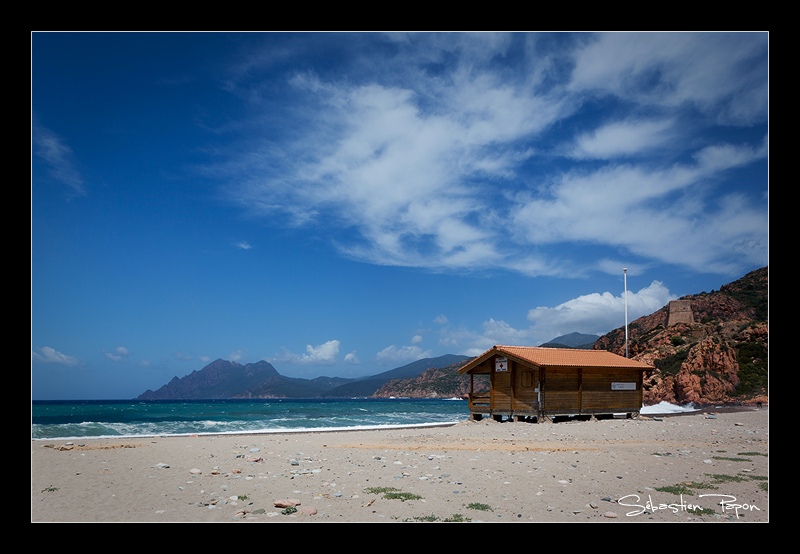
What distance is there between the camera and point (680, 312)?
222 ft

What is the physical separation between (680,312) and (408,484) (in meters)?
68.6

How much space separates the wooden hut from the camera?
24.8 meters

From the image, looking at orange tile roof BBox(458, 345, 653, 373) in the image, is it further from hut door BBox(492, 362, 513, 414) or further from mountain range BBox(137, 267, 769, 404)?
mountain range BBox(137, 267, 769, 404)

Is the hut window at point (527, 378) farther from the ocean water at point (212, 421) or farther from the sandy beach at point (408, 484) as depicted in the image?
the sandy beach at point (408, 484)

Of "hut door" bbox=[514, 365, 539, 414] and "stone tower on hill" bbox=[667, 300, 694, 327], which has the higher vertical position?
"stone tower on hill" bbox=[667, 300, 694, 327]

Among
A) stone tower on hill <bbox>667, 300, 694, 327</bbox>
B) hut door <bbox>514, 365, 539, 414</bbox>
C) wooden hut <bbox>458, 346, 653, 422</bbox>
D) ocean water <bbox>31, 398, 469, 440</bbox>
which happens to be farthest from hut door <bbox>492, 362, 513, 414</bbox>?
stone tower on hill <bbox>667, 300, 694, 327</bbox>

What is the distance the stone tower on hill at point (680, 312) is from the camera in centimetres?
6644

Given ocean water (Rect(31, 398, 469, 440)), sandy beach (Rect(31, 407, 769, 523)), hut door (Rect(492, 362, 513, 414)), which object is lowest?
ocean water (Rect(31, 398, 469, 440))

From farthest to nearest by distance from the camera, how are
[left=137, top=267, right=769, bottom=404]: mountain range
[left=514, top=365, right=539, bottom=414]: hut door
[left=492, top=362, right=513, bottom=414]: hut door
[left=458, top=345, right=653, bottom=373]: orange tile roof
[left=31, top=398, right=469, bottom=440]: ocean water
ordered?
[left=137, top=267, right=769, bottom=404]: mountain range < [left=31, top=398, right=469, bottom=440]: ocean water < [left=492, top=362, right=513, bottom=414]: hut door < [left=514, top=365, right=539, bottom=414]: hut door < [left=458, top=345, right=653, bottom=373]: orange tile roof
